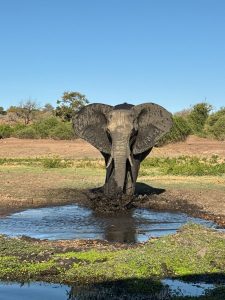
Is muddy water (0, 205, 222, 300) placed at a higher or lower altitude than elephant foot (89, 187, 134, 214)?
lower

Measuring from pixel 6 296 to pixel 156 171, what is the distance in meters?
19.5

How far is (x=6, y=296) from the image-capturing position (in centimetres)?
760

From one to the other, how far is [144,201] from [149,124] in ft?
7.89

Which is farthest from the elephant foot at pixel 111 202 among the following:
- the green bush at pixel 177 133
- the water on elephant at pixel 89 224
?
the green bush at pixel 177 133

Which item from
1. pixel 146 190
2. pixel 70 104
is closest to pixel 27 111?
pixel 70 104

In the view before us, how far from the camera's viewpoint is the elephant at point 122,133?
15352 mm

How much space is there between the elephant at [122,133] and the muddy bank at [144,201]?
397 millimetres

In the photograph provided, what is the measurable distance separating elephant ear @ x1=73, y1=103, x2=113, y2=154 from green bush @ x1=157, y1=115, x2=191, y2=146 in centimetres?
2510

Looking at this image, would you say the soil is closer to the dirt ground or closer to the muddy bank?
the muddy bank

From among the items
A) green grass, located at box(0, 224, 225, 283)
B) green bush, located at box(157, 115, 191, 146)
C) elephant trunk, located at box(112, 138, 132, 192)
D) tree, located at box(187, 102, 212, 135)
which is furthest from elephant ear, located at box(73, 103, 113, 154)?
tree, located at box(187, 102, 212, 135)

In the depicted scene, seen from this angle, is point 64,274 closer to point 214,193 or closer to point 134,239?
point 134,239

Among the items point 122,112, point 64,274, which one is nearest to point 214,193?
point 122,112

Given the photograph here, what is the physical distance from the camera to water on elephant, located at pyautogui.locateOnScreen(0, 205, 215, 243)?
1216cm

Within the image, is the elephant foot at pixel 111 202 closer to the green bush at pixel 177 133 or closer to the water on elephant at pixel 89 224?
the water on elephant at pixel 89 224
